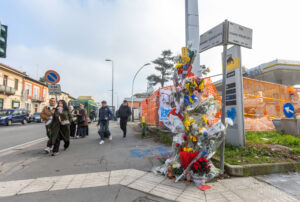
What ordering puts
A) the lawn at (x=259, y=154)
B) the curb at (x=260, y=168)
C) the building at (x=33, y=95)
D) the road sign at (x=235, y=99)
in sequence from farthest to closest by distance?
the building at (x=33, y=95)
the road sign at (x=235, y=99)
the lawn at (x=259, y=154)
the curb at (x=260, y=168)

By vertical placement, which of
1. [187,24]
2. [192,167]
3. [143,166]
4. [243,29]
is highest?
[187,24]

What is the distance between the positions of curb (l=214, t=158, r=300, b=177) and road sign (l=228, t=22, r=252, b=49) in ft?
8.22

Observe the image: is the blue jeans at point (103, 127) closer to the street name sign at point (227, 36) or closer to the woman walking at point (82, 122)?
the woman walking at point (82, 122)

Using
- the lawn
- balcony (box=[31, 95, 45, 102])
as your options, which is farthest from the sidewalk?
balcony (box=[31, 95, 45, 102])

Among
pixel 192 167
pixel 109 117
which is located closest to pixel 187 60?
pixel 192 167

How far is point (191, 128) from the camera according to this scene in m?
3.28

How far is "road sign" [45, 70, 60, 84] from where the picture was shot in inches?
292

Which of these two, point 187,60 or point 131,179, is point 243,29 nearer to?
point 187,60

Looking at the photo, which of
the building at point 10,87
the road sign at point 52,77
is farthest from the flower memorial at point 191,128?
the building at point 10,87

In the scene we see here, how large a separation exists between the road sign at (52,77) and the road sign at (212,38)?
6.44 metres

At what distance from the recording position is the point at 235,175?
330 centimetres

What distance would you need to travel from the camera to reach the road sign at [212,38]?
3473 mm

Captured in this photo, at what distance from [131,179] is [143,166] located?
31.8 inches

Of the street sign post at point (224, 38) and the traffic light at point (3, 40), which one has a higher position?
the traffic light at point (3, 40)
